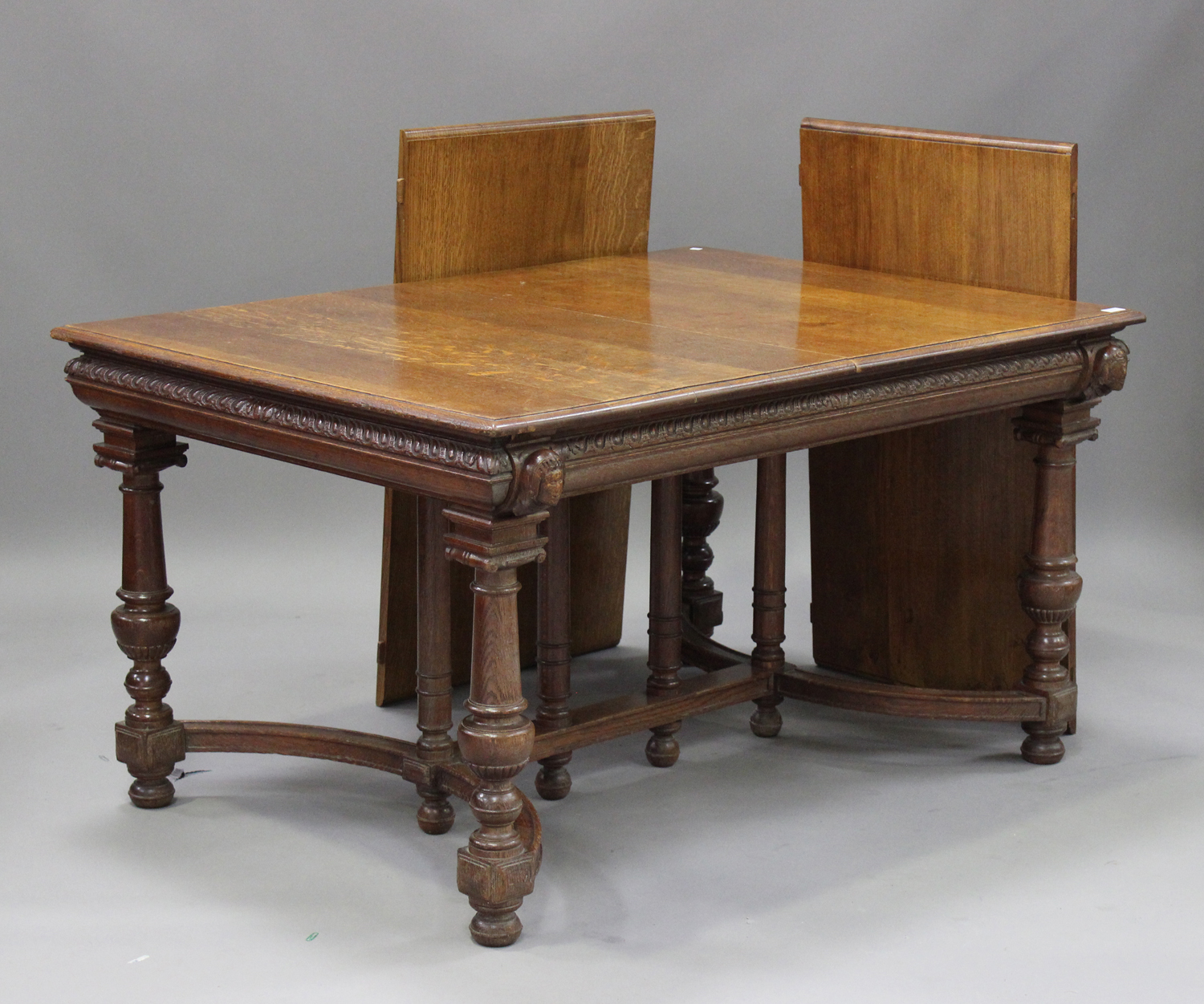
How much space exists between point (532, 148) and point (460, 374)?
3.57 feet

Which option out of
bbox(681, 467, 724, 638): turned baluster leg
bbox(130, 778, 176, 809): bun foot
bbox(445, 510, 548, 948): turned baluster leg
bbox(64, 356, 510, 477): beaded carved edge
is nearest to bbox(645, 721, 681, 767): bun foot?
bbox(681, 467, 724, 638): turned baluster leg

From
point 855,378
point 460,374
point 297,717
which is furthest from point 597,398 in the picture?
point 297,717

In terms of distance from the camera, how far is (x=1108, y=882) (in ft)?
11.8

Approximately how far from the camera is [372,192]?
5.33m

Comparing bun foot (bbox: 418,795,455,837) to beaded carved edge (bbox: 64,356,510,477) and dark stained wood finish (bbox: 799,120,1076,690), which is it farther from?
dark stained wood finish (bbox: 799,120,1076,690)

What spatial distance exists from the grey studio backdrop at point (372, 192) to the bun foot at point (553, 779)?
74cm

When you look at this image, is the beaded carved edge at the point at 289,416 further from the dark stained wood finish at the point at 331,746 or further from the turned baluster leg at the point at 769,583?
the turned baluster leg at the point at 769,583

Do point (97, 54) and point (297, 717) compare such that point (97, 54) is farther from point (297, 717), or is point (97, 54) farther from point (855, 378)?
point (855, 378)

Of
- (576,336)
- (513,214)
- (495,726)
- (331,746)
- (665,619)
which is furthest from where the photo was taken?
(513,214)

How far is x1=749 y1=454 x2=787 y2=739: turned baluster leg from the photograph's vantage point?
14.0ft

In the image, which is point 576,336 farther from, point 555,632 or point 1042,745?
point 1042,745

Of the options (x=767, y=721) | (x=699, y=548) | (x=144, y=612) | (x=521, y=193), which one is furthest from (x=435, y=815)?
(x=521, y=193)

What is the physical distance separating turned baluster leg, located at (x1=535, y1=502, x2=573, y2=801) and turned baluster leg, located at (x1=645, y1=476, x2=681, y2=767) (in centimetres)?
21

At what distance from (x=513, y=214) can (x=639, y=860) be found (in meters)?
1.29
